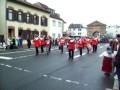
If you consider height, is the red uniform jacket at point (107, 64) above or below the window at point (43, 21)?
below

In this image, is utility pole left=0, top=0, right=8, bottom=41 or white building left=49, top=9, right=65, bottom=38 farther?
white building left=49, top=9, right=65, bottom=38

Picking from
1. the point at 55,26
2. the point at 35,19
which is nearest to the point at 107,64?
the point at 35,19

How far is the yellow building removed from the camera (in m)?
40.5

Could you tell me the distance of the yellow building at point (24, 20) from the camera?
40.5 meters

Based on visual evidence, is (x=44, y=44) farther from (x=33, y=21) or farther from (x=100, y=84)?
(x=33, y=21)

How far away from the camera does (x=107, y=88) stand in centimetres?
941

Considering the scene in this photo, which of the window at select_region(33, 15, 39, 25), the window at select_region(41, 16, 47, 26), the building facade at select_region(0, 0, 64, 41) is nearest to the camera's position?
the building facade at select_region(0, 0, 64, 41)

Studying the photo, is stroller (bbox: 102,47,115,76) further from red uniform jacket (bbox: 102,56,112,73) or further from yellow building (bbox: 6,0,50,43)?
yellow building (bbox: 6,0,50,43)

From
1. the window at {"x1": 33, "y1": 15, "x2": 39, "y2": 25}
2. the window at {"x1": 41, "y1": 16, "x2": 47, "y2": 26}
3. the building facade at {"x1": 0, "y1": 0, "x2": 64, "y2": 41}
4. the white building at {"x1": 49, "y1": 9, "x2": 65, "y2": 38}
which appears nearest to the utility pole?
the building facade at {"x1": 0, "y1": 0, "x2": 64, "y2": 41}

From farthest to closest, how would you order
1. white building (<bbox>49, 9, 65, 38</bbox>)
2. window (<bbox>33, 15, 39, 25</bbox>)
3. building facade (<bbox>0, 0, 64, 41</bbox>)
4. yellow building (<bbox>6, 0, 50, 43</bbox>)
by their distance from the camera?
white building (<bbox>49, 9, 65, 38</bbox>) → window (<bbox>33, 15, 39, 25</bbox>) → yellow building (<bbox>6, 0, 50, 43</bbox>) → building facade (<bbox>0, 0, 64, 41</bbox>)

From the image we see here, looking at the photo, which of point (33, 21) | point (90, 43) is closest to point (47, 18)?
point (33, 21)

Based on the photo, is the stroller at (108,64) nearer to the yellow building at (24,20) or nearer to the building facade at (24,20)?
the building facade at (24,20)

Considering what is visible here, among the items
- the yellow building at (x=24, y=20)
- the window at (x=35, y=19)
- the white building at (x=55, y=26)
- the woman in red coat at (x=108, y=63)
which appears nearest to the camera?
the woman in red coat at (x=108, y=63)

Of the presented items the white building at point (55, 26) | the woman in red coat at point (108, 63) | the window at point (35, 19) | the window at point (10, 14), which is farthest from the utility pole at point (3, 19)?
the woman in red coat at point (108, 63)
